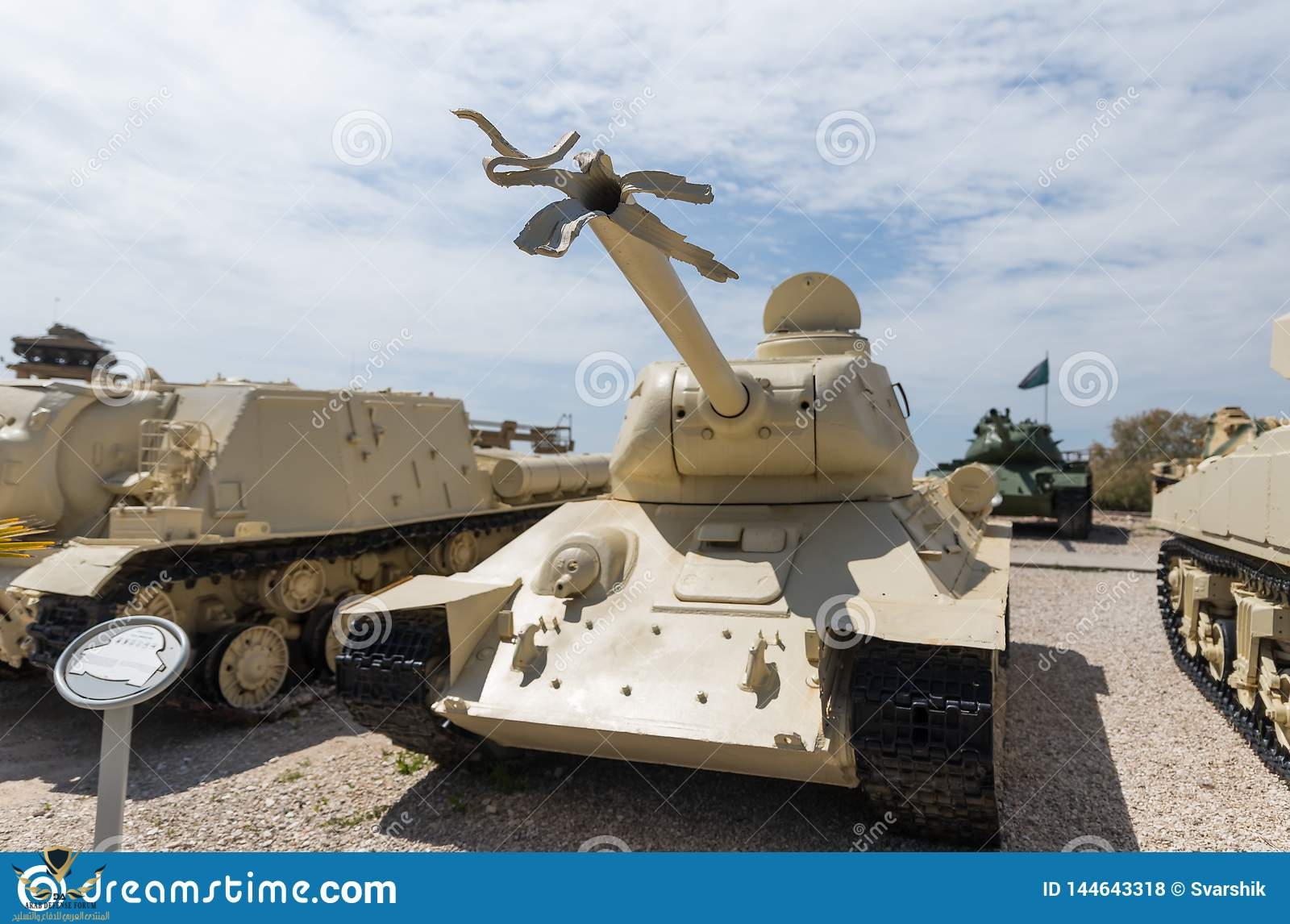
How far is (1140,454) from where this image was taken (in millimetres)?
28703

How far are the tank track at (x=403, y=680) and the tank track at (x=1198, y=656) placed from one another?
5.58 meters

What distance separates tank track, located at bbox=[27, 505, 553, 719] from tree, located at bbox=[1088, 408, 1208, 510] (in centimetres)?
2376

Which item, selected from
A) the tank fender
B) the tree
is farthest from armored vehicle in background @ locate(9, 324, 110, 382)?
the tree

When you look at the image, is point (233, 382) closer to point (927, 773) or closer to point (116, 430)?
point (116, 430)

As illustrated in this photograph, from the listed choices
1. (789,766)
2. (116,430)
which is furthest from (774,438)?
(116,430)

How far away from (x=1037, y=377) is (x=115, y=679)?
21.9 m

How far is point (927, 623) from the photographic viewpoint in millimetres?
4434

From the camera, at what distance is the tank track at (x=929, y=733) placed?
4.22 metres

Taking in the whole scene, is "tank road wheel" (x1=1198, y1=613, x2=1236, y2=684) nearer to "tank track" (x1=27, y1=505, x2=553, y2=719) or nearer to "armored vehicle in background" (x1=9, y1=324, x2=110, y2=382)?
"tank track" (x1=27, y1=505, x2=553, y2=719)

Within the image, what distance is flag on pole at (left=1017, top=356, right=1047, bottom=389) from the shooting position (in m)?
21.6

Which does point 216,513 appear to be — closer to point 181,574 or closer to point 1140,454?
point 181,574

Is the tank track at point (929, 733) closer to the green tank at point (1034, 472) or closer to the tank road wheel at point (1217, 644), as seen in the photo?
the tank road wheel at point (1217, 644)
